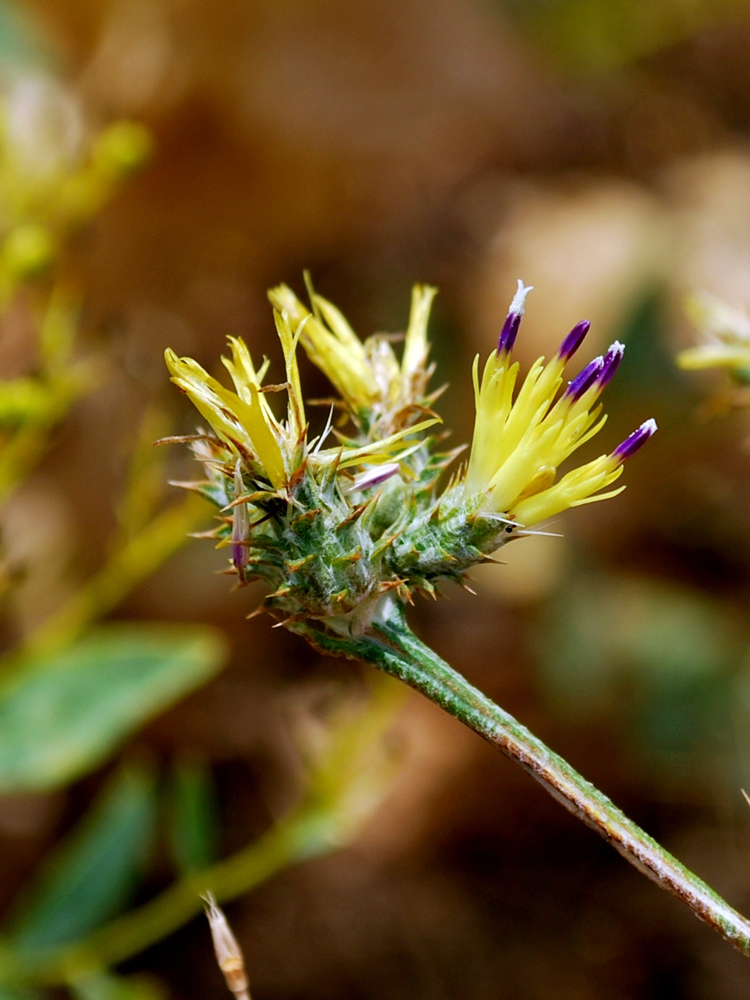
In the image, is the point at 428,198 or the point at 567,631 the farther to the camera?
the point at 428,198

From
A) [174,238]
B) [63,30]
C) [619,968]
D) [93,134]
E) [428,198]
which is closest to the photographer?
[619,968]

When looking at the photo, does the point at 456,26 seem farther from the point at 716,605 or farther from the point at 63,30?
the point at 716,605

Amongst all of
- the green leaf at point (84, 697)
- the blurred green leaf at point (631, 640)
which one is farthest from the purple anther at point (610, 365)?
the blurred green leaf at point (631, 640)

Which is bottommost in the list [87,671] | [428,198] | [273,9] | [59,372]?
[87,671]

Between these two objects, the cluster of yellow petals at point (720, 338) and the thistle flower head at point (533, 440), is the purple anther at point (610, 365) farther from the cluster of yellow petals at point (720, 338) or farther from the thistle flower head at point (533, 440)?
the cluster of yellow petals at point (720, 338)

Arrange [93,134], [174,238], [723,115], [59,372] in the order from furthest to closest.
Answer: [723,115]
[174,238]
[93,134]
[59,372]

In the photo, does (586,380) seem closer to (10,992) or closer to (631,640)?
(10,992)

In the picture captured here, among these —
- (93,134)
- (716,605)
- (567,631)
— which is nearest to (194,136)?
(93,134)
